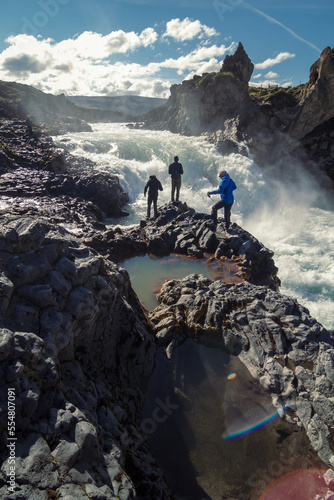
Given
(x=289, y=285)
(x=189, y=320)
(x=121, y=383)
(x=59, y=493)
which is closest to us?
(x=59, y=493)

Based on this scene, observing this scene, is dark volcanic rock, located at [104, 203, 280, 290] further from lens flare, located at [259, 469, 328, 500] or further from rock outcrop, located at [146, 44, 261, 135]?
rock outcrop, located at [146, 44, 261, 135]

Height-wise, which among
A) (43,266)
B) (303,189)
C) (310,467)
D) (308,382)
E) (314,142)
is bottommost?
(310,467)

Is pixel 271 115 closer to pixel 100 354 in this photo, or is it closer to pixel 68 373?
pixel 100 354

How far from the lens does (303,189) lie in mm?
31094

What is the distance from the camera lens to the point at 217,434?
5.39 m

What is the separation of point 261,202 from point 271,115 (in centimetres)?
1675

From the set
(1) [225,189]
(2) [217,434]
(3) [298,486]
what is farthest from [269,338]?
(1) [225,189]

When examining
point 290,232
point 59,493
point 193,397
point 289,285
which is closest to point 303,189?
point 290,232

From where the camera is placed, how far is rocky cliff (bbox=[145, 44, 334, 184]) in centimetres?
3137

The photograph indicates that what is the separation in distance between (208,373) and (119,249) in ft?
25.9

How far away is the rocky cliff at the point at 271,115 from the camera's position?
103 ft

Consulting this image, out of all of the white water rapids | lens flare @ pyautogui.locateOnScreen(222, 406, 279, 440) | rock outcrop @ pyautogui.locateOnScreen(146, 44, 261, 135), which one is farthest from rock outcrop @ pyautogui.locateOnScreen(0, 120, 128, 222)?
rock outcrop @ pyautogui.locateOnScreen(146, 44, 261, 135)

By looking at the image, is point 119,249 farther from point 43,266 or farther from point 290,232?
point 290,232

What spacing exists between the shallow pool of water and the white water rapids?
466 centimetres
